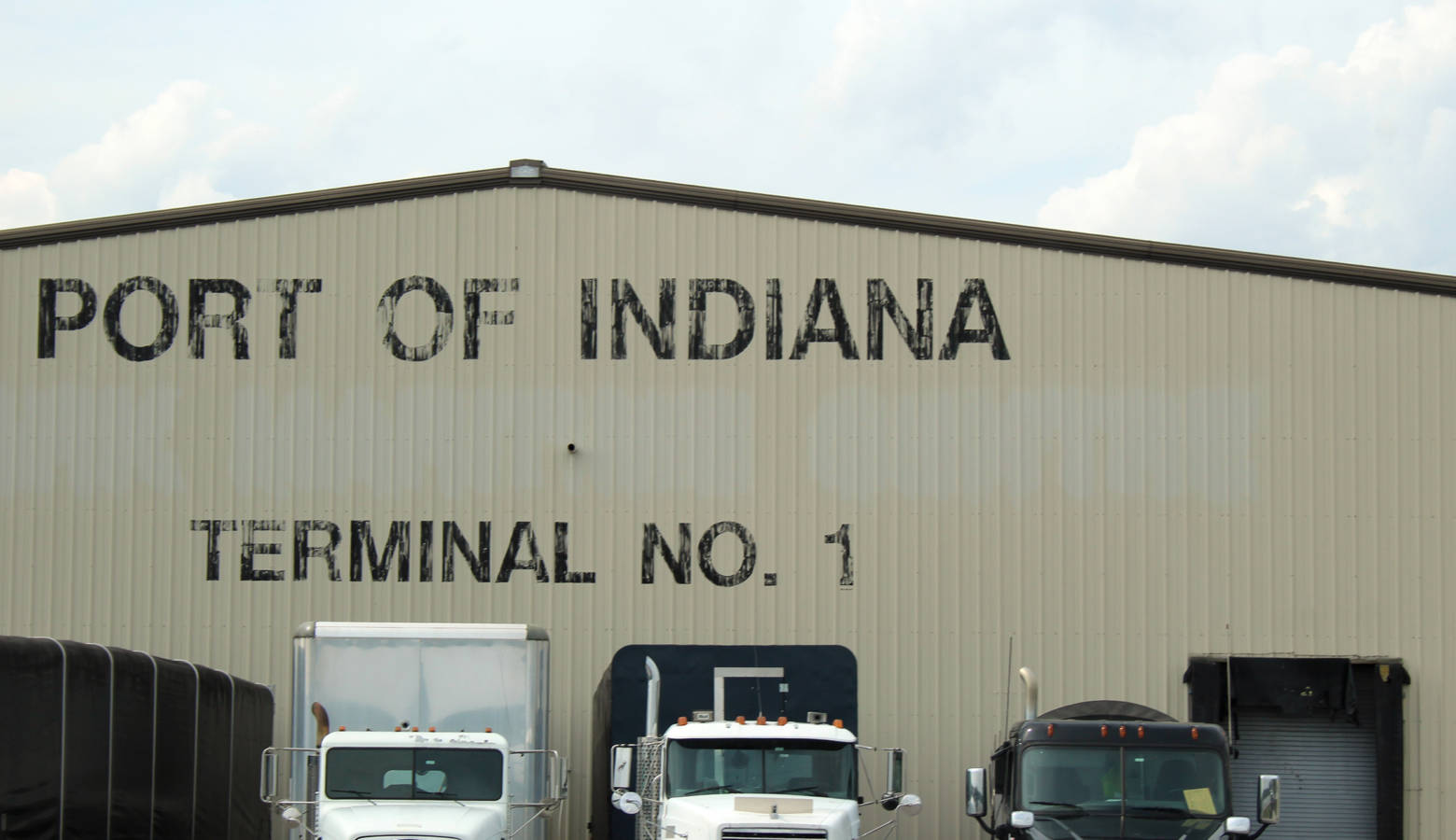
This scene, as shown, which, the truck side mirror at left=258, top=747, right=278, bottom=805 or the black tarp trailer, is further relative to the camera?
the truck side mirror at left=258, top=747, right=278, bottom=805

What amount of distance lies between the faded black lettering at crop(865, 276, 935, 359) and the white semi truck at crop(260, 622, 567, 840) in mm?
8022

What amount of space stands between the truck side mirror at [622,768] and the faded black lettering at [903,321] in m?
9.36

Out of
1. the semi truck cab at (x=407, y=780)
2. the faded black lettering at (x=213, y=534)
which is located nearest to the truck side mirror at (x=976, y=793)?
the semi truck cab at (x=407, y=780)

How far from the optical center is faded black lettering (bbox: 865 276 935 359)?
2266 cm

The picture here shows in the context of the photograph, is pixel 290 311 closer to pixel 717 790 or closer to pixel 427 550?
pixel 427 550

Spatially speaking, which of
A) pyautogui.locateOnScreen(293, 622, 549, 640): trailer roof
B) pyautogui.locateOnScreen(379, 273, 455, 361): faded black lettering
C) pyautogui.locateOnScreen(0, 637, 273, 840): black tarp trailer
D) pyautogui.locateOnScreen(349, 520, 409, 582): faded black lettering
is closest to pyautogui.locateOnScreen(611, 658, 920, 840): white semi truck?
pyautogui.locateOnScreen(293, 622, 549, 640): trailer roof

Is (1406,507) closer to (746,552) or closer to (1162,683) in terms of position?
(1162,683)

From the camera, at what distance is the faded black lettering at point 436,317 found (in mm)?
22719

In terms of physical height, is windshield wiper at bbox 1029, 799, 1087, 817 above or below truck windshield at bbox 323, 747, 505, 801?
below

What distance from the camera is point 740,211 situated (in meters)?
23.0

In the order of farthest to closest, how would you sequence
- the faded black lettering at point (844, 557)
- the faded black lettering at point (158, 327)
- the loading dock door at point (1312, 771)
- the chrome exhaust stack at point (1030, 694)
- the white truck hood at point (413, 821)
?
the faded black lettering at point (158, 327) → the faded black lettering at point (844, 557) → the loading dock door at point (1312, 771) → the chrome exhaust stack at point (1030, 694) → the white truck hood at point (413, 821)

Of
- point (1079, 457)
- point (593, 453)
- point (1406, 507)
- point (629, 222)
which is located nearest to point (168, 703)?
point (593, 453)

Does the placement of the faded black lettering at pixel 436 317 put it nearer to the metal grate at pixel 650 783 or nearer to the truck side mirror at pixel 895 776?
the metal grate at pixel 650 783

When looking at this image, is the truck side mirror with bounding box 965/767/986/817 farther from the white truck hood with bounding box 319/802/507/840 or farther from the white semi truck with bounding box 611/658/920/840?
the white truck hood with bounding box 319/802/507/840
